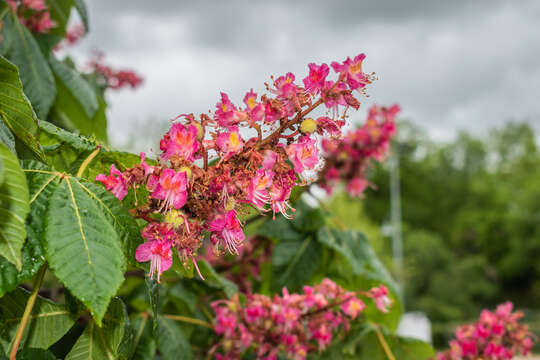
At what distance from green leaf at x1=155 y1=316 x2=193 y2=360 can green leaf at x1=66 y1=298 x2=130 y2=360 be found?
52 centimetres

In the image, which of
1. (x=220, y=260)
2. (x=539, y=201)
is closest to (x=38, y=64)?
(x=220, y=260)

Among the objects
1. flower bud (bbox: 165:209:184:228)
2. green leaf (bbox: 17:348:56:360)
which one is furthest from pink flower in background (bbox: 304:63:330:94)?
green leaf (bbox: 17:348:56:360)

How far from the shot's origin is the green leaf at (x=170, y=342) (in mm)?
1582

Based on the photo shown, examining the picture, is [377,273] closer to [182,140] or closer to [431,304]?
[182,140]

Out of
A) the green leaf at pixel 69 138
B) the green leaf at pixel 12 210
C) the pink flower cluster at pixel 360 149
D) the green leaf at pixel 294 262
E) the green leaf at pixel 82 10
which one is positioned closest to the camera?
the green leaf at pixel 12 210

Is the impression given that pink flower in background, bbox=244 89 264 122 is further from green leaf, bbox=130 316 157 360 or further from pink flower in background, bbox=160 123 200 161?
green leaf, bbox=130 316 157 360

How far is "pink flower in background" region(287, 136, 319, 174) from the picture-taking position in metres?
0.96

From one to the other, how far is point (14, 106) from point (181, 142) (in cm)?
34

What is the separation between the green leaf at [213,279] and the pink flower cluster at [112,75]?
1646 millimetres

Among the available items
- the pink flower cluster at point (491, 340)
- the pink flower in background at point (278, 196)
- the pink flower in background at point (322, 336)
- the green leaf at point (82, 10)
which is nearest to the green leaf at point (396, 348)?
the pink flower cluster at point (491, 340)

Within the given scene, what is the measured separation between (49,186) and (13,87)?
0.22 m

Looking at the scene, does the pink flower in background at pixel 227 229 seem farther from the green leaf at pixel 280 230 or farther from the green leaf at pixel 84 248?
the green leaf at pixel 280 230

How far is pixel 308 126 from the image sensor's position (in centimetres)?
95

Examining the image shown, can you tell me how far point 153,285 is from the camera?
1028 millimetres
